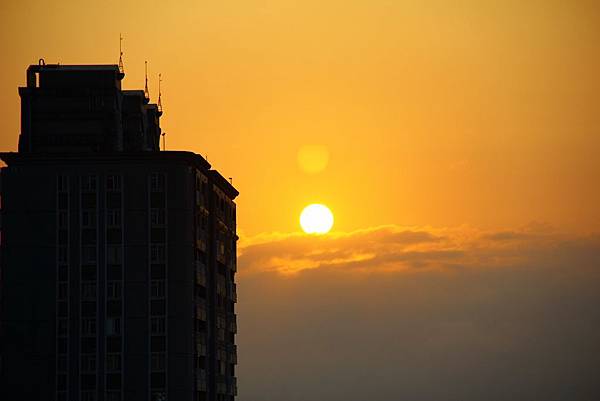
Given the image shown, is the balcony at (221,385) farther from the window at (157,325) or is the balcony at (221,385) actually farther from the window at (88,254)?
the window at (88,254)

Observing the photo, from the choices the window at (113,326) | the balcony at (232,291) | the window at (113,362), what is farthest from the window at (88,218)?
the balcony at (232,291)

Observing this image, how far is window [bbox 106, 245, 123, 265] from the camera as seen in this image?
14362cm

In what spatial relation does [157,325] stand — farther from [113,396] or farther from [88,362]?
[113,396]

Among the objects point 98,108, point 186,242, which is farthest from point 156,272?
point 98,108

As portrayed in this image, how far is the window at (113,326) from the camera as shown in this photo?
14275 centimetres

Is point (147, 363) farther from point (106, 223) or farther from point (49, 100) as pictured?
point (49, 100)

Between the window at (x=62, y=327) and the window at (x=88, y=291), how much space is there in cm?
328

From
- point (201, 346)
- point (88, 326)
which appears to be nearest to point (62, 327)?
point (88, 326)

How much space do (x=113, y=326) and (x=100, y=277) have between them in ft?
17.6

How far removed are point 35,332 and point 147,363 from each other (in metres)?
12.6

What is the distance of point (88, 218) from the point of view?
144750 mm

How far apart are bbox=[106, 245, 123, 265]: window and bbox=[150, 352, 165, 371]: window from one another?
10551 mm

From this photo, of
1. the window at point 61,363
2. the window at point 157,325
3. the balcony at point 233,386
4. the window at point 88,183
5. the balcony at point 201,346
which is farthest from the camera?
the balcony at point 233,386

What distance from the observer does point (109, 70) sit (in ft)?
522
